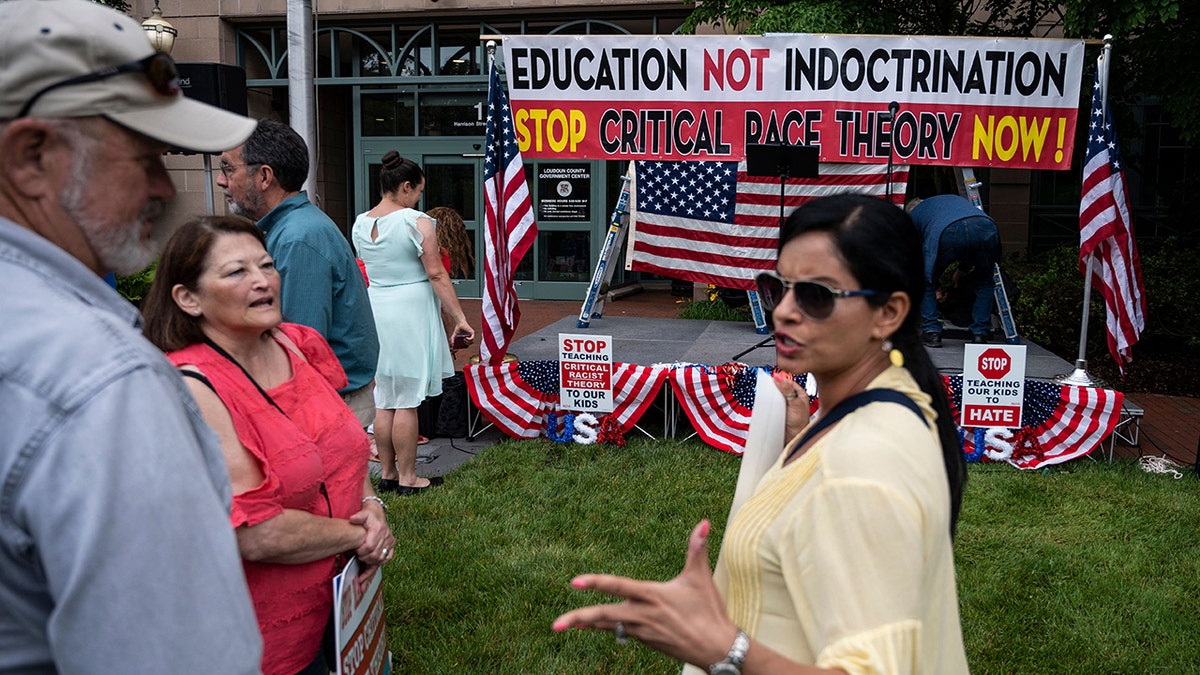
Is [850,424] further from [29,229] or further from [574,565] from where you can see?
[574,565]

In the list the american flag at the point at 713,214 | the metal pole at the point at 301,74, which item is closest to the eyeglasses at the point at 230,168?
the metal pole at the point at 301,74

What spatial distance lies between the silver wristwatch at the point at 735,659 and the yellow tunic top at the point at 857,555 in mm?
115

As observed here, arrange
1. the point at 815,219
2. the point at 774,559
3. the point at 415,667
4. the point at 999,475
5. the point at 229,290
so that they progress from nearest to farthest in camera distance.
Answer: the point at 774,559, the point at 815,219, the point at 229,290, the point at 415,667, the point at 999,475

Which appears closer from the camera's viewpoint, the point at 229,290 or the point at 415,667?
the point at 229,290

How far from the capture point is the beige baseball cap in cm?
101

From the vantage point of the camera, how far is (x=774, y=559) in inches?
59.8

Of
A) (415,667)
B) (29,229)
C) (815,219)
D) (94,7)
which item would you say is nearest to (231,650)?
(29,229)

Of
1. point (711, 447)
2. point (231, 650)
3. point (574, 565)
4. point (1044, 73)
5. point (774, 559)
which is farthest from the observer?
point (1044, 73)

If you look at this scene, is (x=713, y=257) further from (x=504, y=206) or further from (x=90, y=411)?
(x=90, y=411)

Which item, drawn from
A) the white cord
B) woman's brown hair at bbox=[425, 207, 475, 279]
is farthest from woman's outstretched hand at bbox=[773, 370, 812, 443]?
the white cord

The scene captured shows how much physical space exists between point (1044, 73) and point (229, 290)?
7595 millimetres

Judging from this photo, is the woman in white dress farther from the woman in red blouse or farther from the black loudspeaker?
the black loudspeaker

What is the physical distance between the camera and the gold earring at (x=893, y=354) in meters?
1.73

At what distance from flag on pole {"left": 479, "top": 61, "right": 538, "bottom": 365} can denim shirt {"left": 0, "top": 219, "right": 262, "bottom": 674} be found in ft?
20.4
